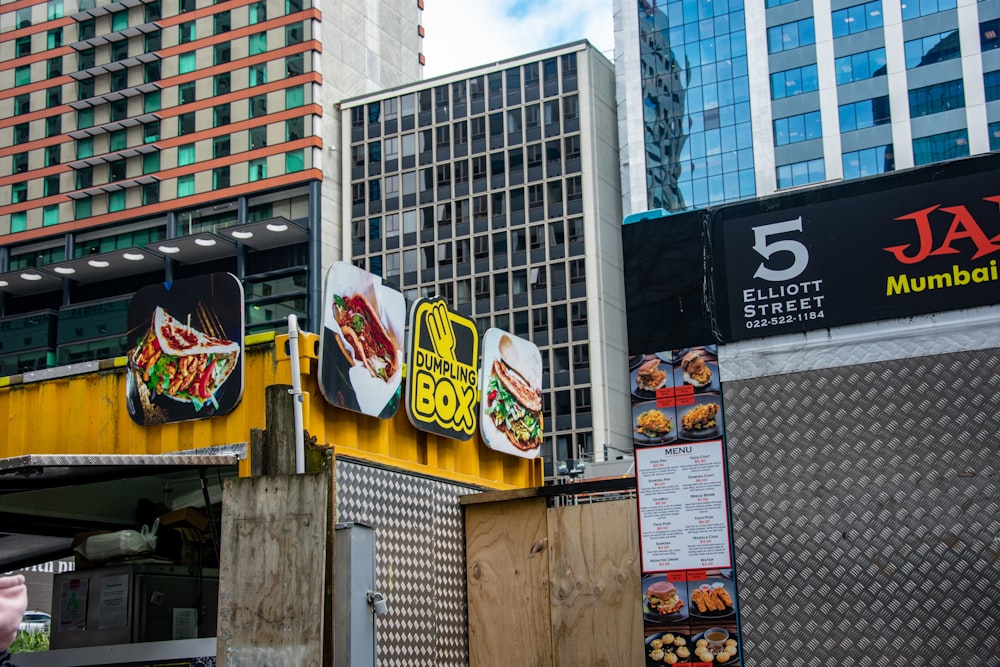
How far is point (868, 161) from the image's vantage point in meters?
73.1

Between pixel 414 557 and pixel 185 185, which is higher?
pixel 185 185

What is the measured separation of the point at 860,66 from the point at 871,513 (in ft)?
231

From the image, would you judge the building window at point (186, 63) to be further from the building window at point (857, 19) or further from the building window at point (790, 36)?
the building window at point (857, 19)

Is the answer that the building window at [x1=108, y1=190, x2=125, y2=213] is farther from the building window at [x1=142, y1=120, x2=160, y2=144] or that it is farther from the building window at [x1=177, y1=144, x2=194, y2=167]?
the building window at [x1=177, y1=144, x2=194, y2=167]

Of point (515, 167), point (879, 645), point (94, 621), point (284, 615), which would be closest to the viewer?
point (879, 645)

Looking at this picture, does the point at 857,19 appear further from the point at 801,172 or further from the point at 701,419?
the point at 701,419

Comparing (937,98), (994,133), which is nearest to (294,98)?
(937,98)

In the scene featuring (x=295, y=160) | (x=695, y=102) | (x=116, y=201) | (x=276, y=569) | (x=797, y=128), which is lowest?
(x=276, y=569)

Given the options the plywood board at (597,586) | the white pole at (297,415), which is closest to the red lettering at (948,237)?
the plywood board at (597,586)

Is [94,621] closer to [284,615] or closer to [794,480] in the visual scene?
[284,615]

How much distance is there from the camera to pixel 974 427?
359 inches

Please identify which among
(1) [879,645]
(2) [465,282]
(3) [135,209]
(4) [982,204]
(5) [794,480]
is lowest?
(1) [879,645]

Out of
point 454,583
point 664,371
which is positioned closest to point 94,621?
point 454,583

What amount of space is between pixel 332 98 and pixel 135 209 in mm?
16181
